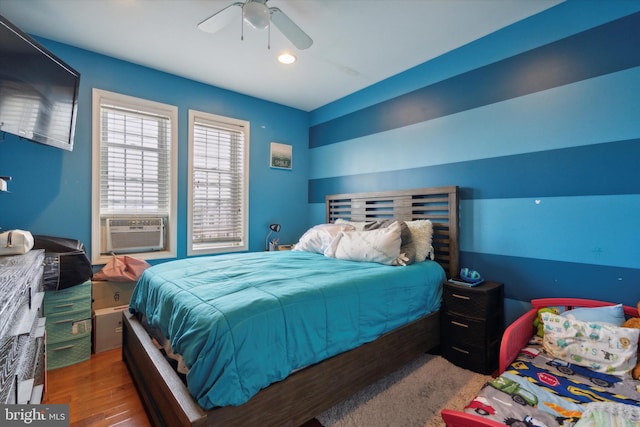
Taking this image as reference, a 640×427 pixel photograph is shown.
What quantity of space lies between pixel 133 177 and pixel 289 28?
7.23 ft

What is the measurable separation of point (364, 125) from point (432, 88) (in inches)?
35.6

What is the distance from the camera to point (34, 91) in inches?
74.1

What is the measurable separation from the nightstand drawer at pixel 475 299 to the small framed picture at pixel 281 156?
265 cm

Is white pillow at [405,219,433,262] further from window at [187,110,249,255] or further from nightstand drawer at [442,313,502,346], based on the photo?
window at [187,110,249,255]

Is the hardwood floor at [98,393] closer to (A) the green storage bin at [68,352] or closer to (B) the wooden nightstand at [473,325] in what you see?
(A) the green storage bin at [68,352]

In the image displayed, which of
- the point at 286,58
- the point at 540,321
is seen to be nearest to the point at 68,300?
the point at 286,58

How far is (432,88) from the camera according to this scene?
2906 millimetres

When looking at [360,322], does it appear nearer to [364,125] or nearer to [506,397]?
[506,397]

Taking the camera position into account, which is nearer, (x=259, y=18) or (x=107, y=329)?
(x=259, y=18)

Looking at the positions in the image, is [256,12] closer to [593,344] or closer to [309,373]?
[309,373]

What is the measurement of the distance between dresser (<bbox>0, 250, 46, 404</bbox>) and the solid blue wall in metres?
1.25

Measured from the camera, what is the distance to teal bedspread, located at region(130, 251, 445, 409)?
1.21 metres

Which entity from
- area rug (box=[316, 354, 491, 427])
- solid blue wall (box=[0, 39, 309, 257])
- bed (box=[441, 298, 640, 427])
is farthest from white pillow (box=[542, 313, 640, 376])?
solid blue wall (box=[0, 39, 309, 257])

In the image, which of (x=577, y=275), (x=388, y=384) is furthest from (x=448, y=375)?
(x=577, y=275)
